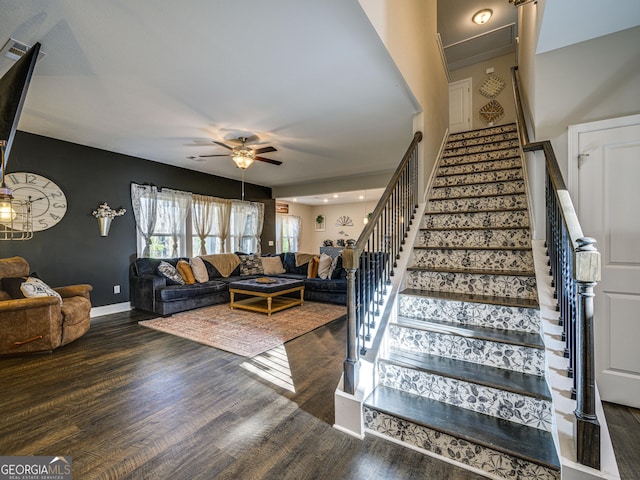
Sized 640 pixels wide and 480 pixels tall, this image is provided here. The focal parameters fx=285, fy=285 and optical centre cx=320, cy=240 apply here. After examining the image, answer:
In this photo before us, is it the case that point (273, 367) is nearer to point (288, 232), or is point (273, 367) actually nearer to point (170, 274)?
point (170, 274)

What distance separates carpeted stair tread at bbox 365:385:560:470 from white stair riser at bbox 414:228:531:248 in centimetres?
147

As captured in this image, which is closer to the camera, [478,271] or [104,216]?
[478,271]

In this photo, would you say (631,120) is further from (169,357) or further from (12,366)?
(12,366)

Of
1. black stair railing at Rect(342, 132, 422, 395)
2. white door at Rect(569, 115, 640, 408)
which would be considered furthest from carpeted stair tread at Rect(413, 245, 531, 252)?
white door at Rect(569, 115, 640, 408)

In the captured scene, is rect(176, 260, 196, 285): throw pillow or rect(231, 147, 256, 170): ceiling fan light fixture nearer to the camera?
rect(231, 147, 256, 170): ceiling fan light fixture

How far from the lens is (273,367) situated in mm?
2699

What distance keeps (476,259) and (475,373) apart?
110 cm

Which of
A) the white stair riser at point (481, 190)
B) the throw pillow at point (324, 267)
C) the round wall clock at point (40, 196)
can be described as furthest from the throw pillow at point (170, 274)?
the white stair riser at point (481, 190)

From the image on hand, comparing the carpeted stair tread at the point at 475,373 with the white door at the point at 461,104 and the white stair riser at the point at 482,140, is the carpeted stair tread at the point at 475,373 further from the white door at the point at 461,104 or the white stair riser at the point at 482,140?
the white door at the point at 461,104

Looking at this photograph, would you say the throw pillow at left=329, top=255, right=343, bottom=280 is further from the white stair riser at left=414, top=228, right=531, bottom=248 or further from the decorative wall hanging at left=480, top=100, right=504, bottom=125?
the decorative wall hanging at left=480, top=100, right=504, bottom=125

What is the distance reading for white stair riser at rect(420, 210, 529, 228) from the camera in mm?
2723

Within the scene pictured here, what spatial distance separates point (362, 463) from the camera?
5.01 ft

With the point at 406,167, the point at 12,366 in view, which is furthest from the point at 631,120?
the point at 12,366

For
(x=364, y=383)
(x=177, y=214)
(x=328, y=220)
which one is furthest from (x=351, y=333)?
(x=328, y=220)
